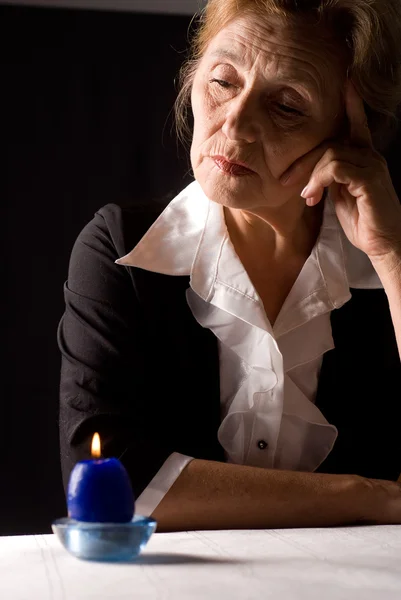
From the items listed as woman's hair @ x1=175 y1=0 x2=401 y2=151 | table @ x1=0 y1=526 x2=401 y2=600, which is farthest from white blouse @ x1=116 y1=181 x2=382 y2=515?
table @ x1=0 y1=526 x2=401 y2=600

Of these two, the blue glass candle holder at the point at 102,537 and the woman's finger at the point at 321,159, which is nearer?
the blue glass candle holder at the point at 102,537

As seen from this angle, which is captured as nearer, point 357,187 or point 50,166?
point 357,187

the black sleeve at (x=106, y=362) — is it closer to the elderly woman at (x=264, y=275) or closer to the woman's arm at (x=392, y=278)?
the elderly woman at (x=264, y=275)

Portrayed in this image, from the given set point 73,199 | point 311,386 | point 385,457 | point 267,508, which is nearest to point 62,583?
point 267,508

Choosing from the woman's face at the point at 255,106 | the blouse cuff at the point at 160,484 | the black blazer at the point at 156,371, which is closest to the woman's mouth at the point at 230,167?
the woman's face at the point at 255,106

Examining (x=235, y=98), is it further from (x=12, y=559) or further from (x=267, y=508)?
(x=12, y=559)

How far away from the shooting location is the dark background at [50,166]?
3.15 m

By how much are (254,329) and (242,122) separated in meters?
0.40

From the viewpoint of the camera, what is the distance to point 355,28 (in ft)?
5.82

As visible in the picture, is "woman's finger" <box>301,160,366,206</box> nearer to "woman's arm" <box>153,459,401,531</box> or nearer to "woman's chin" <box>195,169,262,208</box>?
"woman's chin" <box>195,169,262,208</box>

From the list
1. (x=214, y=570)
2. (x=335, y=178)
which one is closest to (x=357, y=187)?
(x=335, y=178)

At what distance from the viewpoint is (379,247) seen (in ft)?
5.77

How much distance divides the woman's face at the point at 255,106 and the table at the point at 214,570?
2.44 ft

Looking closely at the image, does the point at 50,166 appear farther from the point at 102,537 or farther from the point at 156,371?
the point at 102,537
